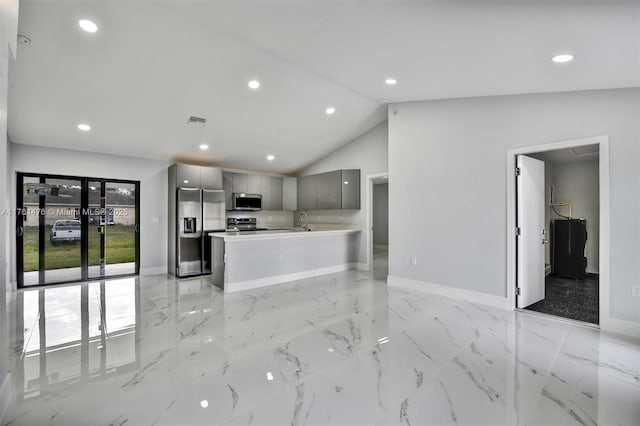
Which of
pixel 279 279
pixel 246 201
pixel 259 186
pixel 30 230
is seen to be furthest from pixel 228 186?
pixel 30 230

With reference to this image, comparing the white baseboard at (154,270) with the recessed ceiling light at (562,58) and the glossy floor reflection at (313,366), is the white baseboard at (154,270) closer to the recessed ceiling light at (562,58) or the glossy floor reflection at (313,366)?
the glossy floor reflection at (313,366)

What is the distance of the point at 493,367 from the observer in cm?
229

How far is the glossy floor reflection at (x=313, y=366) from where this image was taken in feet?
5.80

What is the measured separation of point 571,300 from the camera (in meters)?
4.07

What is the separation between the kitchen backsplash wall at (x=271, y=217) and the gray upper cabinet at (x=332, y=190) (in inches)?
30.2

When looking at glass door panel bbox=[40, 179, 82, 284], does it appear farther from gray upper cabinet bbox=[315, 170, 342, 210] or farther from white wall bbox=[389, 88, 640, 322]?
white wall bbox=[389, 88, 640, 322]

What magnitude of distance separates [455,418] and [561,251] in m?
5.33

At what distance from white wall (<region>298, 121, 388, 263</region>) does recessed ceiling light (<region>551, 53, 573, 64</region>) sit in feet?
10.8

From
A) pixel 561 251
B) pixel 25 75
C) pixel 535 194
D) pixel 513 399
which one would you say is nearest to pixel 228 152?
pixel 25 75

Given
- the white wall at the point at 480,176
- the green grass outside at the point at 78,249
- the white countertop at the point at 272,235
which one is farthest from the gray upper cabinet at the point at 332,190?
the green grass outside at the point at 78,249

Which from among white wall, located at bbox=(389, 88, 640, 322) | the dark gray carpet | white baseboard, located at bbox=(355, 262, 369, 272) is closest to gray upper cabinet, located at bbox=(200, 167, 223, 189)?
white baseboard, located at bbox=(355, 262, 369, 272)

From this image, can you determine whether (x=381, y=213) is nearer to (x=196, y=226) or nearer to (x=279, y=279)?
(x=279, y=279)

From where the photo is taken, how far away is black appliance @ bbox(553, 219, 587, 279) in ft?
17.2

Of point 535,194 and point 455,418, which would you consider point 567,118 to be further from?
point 455,418
